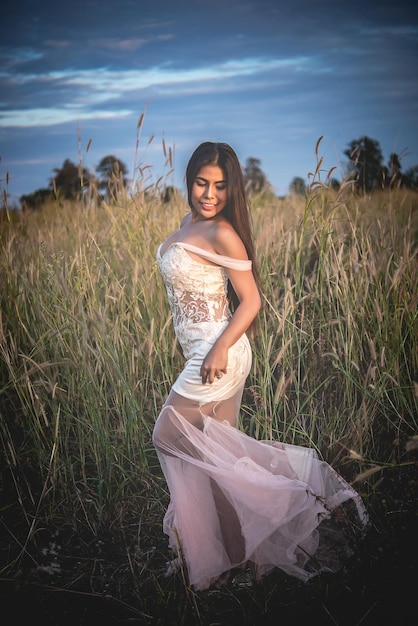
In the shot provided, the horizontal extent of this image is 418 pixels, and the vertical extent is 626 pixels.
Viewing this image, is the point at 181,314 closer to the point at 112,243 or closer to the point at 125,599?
the point at 125,599

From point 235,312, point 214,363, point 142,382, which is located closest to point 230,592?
point 214,363

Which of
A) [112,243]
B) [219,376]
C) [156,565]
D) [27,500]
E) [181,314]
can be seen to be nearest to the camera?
[219,376]

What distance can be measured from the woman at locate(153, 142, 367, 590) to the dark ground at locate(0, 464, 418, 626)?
0.08m

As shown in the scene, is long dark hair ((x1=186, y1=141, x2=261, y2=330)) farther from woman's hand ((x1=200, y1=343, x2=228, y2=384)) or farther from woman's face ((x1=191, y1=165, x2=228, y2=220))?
woman's hand ((x1=200, y1=343, x2=228, y2=384))

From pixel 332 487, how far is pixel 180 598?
25.8 inches

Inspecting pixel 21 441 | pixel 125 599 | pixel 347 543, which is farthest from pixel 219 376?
pixel 21 441

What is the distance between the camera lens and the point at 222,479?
1.80 meters

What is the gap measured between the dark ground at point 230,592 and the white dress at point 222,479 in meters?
0.08

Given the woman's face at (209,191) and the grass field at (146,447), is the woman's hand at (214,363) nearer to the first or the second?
the grass field at (146,447)

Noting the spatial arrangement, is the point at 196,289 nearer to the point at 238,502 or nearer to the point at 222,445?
the point at 222,445

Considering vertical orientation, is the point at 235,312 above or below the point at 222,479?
above

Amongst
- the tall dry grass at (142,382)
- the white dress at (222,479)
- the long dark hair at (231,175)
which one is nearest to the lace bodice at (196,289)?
the white dress at (222,479)

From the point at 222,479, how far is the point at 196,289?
0.64 meters

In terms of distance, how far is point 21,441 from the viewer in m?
2.71
